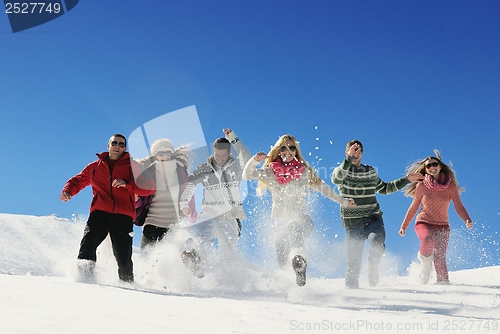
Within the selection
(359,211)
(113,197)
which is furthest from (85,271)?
(359,211)

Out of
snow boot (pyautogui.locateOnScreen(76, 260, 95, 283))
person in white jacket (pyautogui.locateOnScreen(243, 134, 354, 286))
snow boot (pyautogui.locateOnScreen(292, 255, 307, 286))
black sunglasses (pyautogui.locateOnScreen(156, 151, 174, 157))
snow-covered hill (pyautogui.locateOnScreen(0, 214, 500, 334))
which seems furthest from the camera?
black sunglasses (pyautogui.locateOnScreen(156, 151, 174, 157))

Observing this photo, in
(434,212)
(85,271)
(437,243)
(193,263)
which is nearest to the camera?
(85,271)

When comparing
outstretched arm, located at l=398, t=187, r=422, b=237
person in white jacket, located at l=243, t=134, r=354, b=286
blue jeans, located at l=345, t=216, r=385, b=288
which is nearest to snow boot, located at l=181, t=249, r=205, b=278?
person in white jacket, located at l=243, t=134, r=354, b=286

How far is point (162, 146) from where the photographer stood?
6793mm

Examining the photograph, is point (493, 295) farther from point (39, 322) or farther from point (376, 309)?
point (39, 322)

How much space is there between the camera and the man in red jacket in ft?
18.0

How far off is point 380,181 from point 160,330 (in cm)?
513

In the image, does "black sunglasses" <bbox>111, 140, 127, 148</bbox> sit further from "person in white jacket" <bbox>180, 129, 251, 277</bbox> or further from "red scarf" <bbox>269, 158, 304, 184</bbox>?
"red scarf" <bbox>269, 158, 304, 184</bbox>

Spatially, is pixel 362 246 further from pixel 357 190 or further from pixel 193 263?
pixel 193 263

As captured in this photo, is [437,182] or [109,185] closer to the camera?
[109,185]

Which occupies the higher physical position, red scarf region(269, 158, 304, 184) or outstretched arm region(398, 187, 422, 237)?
red scarf region(269, 158, 304, 184)

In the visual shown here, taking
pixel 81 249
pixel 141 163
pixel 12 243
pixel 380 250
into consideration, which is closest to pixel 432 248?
pixel 380 250

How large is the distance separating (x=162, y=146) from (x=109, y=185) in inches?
49.1

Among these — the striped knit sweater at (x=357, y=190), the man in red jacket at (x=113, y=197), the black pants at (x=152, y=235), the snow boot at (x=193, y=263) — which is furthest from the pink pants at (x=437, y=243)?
the man in red jacket at (x=113, y=197)
